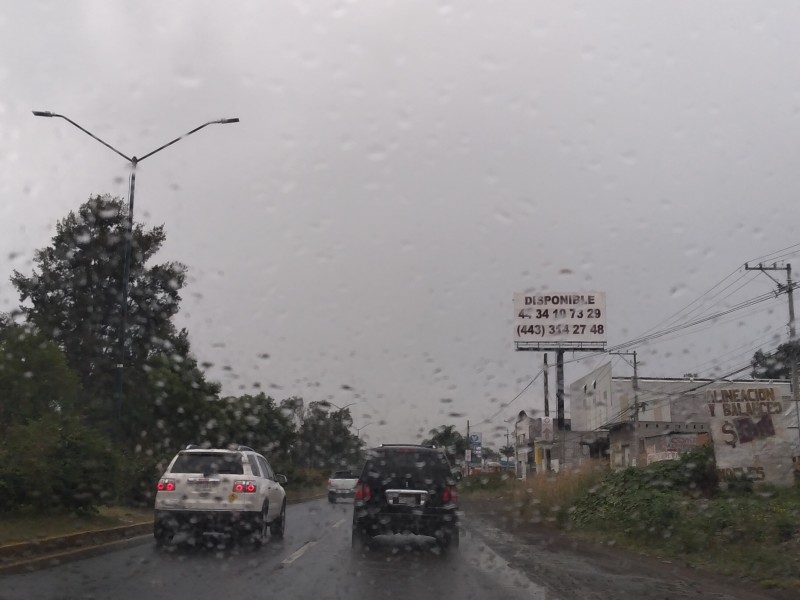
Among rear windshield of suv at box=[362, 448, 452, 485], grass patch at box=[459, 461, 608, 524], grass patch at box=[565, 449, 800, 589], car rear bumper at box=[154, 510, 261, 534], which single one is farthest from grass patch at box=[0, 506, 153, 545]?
grass patch at box=[459, 461, 608, 524]

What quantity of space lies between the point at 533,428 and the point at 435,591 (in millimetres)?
60712

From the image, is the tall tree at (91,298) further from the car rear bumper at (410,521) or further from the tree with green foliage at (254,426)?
the car rear bumper at (410,521)

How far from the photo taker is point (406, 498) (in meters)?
14.7

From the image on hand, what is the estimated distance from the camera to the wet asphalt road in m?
9.55

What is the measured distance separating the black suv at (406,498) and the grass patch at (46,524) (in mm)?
4727

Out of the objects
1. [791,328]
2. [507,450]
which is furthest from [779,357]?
[507,450]

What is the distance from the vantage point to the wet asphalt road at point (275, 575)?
955 centimetres

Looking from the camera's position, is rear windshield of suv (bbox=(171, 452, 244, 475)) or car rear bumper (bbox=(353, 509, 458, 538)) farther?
rear windshield of suv (bbox=(171, 452, 244, 475))

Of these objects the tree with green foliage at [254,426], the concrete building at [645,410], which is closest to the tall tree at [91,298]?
→ the tree with green foliage at [254,426]

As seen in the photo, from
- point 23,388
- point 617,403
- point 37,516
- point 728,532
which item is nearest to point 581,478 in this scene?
point 728,532

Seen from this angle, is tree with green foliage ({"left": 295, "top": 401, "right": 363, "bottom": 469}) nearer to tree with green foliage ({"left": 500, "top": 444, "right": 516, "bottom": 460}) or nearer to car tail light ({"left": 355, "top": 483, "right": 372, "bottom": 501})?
tree with green foliage ({"left": 500, "top": 444, "right": 516, "bottom": 460})

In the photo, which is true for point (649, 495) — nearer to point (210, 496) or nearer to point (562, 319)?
point (210, 496)

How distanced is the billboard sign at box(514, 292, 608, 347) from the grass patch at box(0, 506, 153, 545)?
3854 centimetres

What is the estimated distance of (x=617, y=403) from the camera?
195 feet
